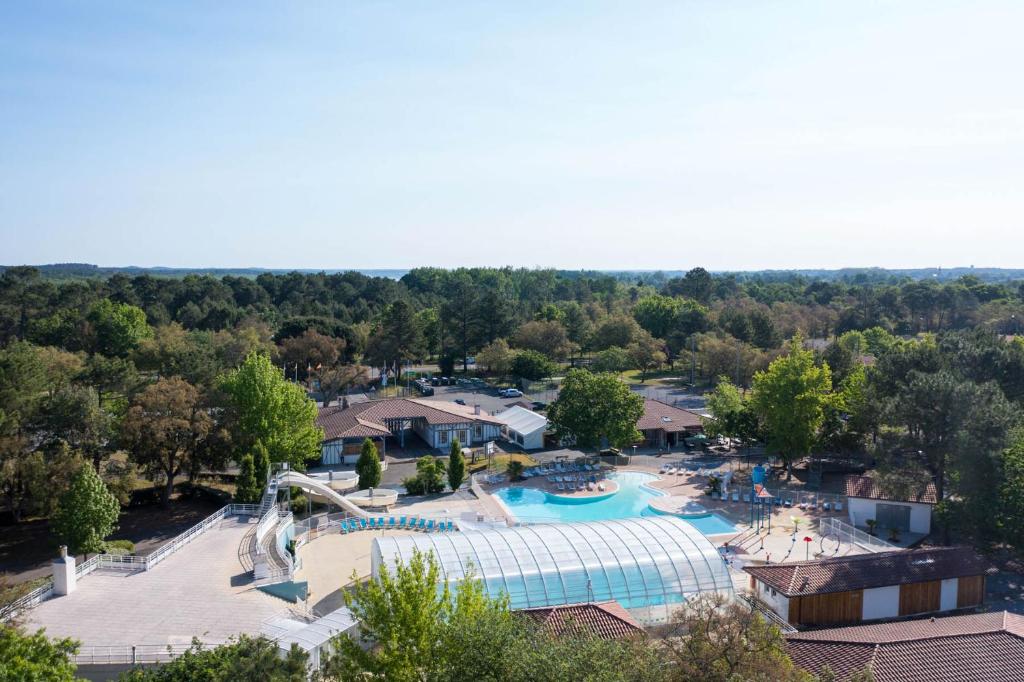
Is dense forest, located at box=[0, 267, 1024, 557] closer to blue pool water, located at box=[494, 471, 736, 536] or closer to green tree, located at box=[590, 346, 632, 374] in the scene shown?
green tree, located at box=[590, 346, 632, 374]

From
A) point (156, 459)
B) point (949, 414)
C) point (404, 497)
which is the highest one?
point (949, 414)

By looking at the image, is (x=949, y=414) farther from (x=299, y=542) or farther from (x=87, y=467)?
(x=87, y=467)

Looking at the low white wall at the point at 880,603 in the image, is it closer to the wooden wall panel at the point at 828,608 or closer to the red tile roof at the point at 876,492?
the wooden wall panel at the point at 828,608

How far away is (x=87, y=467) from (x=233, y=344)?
1301 inches

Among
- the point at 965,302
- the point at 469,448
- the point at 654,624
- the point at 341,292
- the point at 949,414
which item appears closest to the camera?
the point at 654,624

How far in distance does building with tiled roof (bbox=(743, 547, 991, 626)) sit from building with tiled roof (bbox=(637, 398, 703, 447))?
68.8 ft

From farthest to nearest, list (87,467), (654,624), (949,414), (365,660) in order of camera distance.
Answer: (949,414)
(87,467)
(654,624)
(365,660)

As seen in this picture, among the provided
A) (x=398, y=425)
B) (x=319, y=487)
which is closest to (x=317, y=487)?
(x=319, y=487)

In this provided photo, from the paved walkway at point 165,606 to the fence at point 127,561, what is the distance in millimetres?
280

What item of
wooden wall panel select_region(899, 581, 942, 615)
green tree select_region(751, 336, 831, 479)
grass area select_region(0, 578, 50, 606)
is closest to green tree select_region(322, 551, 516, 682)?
grass area select_region(0, 578, 50, 606)

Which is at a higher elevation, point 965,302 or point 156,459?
point 965,302

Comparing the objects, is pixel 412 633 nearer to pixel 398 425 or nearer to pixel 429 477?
pixel 429 477

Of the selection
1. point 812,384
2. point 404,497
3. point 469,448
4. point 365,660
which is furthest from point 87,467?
point 812,384

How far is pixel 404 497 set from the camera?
1430 inches
